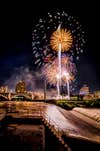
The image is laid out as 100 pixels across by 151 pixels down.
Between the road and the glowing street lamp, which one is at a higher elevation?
the glowing street lamp

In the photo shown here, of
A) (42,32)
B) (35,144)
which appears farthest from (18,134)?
(42,32)

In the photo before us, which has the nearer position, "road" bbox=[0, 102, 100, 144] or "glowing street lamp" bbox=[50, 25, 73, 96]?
"road" bbox=[0, 102, 100, 144]

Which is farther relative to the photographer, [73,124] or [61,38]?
Result: [61,38]

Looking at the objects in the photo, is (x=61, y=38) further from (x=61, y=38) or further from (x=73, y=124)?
(x=73, y=124)

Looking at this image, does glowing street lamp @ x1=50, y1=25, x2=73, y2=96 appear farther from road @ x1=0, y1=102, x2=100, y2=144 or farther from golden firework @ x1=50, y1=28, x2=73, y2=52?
road @ x1=0, y1=102, x2=100, y2=144

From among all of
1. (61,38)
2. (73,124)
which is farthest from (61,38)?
(73,124)

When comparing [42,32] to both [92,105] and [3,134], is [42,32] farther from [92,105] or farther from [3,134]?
[3,134]

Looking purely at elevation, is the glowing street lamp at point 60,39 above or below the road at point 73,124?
above

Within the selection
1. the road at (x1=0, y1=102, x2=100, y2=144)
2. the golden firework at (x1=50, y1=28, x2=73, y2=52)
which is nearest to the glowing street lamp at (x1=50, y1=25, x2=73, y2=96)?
the golden firework at (x1=50, y1=28, x2=73, y2=52)

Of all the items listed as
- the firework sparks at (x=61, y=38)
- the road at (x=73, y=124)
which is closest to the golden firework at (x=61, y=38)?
the firework sparks at (x=61, y=38)

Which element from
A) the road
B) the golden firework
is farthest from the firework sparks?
the road

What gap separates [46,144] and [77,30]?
49.8 metres

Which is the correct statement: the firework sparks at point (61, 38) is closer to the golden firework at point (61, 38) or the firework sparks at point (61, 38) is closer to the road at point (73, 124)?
the golden firework at point (61, 38)

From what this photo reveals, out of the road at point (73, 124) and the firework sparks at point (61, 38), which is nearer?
the road at point (73, 124)
